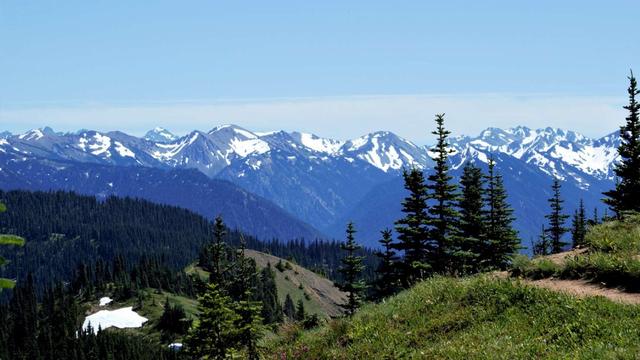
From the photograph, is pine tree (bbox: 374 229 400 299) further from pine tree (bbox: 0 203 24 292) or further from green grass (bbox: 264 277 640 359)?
pine tree (bbox: 0 203 24 292)

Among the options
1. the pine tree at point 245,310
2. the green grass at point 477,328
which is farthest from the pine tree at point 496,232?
the green grass at point 477,328

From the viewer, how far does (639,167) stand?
55500 millimetres

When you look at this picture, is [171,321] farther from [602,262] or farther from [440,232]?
[602,262]

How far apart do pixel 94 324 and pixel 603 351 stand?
179574mm

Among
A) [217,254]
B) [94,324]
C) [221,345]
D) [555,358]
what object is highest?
[555,358]

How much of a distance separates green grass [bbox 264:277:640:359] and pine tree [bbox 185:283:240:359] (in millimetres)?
20646

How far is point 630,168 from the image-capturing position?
184ft

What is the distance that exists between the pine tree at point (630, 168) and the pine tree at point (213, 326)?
3278 cm

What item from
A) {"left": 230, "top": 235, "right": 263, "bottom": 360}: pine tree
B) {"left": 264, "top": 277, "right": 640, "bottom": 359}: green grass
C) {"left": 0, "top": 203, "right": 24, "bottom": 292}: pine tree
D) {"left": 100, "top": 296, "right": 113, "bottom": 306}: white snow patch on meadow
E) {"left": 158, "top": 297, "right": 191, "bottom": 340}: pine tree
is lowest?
{"left": 100, "top": 296, "right": 113, "bottom": 306}: white snow patch on meadow

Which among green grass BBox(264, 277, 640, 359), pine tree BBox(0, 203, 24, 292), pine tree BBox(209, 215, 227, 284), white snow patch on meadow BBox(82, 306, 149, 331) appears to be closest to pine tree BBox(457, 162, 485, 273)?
pine tree BBox(209, 215, 227, 284)

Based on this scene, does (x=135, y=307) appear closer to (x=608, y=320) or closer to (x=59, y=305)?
(x=59, y=305)

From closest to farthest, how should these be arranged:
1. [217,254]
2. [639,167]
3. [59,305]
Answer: [217,254] < [639,167] < [59,305]

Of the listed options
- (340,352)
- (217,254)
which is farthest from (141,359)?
(340,352)

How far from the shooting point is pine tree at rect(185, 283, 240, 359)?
39500 mm
